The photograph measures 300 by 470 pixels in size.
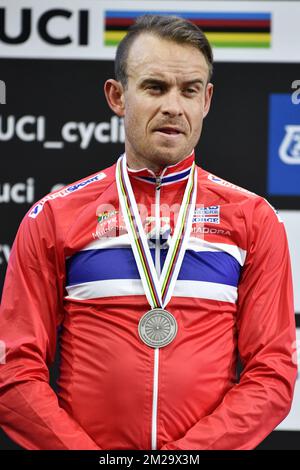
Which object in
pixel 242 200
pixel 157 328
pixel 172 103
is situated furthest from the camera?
pixel 242 200

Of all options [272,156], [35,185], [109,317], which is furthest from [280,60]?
[109,317]

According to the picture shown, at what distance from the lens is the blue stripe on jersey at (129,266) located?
2.25m

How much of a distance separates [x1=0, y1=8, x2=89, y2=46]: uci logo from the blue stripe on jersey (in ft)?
3.61

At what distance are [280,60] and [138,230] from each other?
1.09 m

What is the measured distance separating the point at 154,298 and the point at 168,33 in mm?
663

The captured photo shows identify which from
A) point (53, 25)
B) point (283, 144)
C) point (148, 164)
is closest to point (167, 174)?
point (148, 164)

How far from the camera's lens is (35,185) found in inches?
123

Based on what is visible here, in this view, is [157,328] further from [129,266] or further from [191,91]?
[191,91]

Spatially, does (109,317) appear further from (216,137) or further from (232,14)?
(232,14)

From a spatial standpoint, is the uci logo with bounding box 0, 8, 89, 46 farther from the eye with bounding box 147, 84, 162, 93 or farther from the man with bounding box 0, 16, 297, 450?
the eye with bounding box 147, 84, 162, 93

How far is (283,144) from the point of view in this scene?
312 centimetres

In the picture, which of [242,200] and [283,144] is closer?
[242,200]

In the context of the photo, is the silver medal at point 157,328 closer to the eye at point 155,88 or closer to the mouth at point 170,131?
the mouth at point 170,131

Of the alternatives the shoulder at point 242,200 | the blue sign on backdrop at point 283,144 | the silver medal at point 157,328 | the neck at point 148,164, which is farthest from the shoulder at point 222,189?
the blue sign on backdrop at point 283,144
